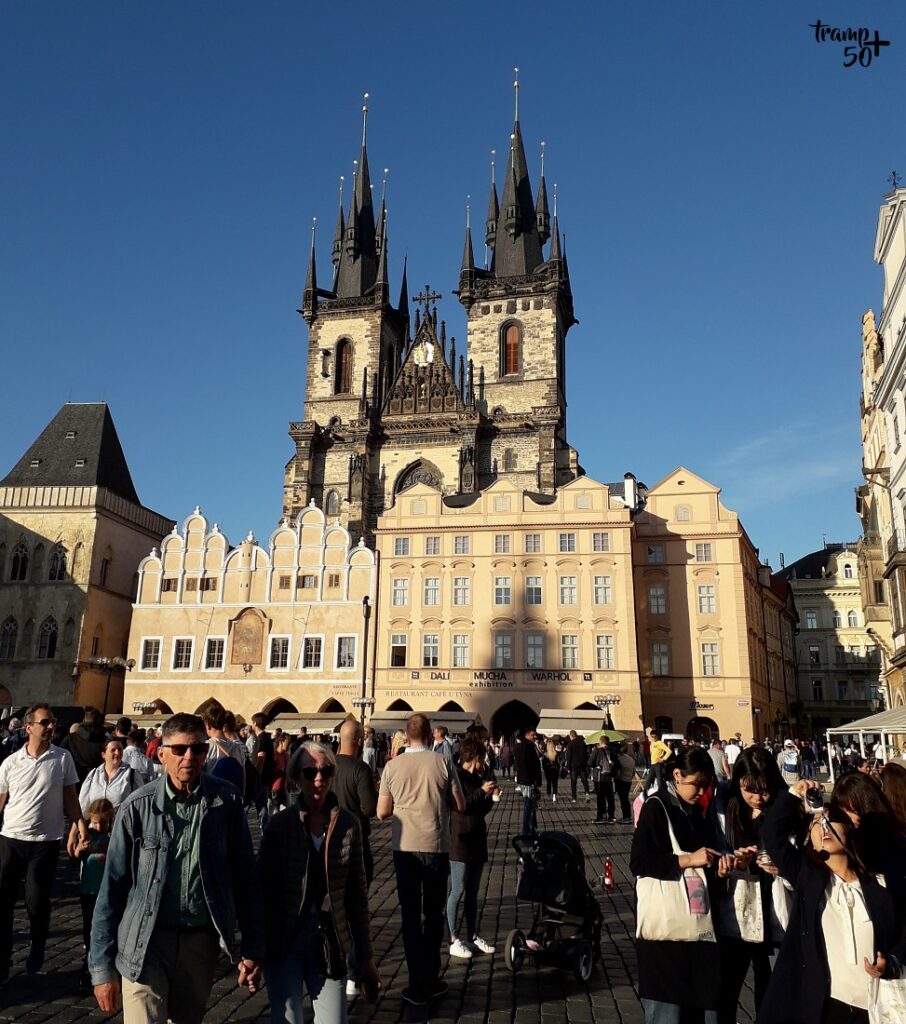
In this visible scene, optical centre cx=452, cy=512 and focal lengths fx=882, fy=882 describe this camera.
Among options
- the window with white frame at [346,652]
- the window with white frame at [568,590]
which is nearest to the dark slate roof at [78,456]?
the window with white frame at [346,652]

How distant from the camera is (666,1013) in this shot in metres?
4.14

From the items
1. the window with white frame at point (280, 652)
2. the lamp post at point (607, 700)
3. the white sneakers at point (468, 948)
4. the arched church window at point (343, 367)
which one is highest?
the arched church window at point (343, 367)

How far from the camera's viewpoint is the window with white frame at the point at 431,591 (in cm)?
4002

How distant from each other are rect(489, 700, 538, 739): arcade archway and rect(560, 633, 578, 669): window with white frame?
2675mm

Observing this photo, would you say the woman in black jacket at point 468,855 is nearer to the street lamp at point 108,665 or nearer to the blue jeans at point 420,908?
the blue jeans at point 420,908

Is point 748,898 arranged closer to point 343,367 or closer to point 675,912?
point 675,912

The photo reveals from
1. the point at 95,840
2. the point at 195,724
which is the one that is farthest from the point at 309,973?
the point at 95,840

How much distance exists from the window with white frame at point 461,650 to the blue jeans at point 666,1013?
115 feet

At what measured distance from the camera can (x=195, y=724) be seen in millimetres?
3711

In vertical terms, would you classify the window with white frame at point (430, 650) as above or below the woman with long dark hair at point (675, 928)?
above

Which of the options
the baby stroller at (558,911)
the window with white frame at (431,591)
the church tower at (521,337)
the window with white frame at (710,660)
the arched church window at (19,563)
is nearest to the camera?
the baby stroller at (558,911)

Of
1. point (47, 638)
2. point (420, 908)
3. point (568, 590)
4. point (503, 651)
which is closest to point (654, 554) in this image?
point (568, 590)

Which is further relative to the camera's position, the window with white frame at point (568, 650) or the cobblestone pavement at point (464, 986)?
the window with white frame at point (568, 650)

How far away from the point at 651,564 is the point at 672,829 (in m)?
37.3
